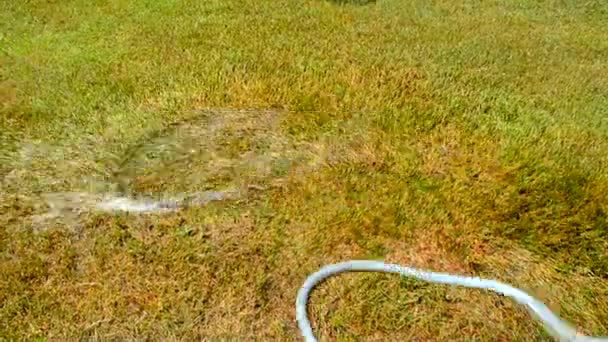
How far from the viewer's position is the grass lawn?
88.3 inches

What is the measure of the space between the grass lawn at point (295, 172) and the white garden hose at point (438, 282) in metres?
0.05

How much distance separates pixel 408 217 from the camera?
270cm

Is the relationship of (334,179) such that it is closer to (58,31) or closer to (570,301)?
(570,301)

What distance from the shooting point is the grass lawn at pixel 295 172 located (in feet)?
7.36

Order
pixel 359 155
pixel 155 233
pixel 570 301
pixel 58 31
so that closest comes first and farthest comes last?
pixel 570 301 < pixel 155 233 < pixel 359 155 < pixel 58 31

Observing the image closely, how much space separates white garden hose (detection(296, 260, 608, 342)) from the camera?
7.05 feet

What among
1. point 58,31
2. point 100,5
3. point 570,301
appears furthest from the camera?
point 100,5

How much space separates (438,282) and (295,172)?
1.03 metres

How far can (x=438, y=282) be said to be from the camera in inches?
93.2

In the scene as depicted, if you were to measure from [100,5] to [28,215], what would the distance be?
322cm

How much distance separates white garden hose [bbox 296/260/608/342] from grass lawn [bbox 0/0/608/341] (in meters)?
0.05

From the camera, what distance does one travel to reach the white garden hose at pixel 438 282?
7.05ft

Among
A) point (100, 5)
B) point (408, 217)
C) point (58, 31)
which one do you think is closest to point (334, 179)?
point (408, 217)

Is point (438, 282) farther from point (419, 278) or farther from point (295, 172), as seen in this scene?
point (295, 172)
